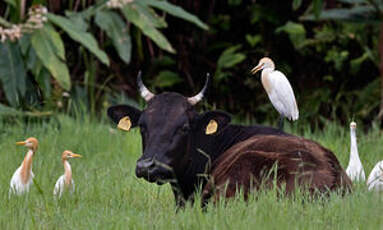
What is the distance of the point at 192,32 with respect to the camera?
12.6 meters

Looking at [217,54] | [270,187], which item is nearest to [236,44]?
[217,54]

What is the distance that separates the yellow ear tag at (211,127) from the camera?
569 centimetres

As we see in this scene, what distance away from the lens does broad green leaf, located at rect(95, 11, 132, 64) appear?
1006 centimetres

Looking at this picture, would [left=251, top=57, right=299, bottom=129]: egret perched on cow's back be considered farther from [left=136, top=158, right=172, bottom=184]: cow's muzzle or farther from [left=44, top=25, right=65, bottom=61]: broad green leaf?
[left=44, top=25, right=65, bottom=61]: broad green leaf

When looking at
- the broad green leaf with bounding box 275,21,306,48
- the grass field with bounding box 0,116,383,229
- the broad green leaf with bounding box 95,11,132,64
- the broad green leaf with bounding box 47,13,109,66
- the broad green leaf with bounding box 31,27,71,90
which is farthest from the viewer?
the broad green leaf with bounding box 275,21,306,48

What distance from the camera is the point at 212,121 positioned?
5715 mm

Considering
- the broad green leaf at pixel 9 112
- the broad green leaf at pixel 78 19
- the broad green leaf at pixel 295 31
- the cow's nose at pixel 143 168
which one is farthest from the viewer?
the broad green leaf at pixel 295 31

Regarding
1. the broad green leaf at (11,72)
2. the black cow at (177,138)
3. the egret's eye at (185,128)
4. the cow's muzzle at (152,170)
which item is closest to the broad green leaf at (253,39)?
the broad green leaf at (11,72)

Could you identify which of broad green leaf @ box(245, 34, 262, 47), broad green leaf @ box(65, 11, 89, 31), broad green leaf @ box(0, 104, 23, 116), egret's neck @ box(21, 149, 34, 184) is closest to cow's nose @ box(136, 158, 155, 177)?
egret's neck @ box(21, 149, 34, 184)

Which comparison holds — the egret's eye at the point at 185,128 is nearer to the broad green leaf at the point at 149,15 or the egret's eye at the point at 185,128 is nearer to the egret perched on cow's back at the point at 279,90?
the egret perched on cow's back at the point at 279,90

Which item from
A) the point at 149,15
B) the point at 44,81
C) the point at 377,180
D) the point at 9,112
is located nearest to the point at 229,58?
the point at 149,15

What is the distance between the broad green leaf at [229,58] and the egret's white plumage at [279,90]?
5387mm

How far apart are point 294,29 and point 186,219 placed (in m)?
7.45

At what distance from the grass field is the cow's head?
27 cm
